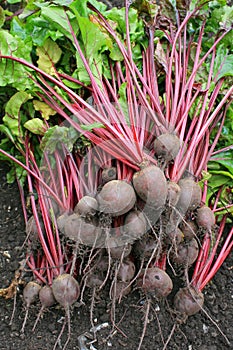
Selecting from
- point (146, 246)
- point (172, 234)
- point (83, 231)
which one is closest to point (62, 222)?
point (83, 231)

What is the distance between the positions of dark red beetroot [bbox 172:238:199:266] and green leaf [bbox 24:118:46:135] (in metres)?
0.91

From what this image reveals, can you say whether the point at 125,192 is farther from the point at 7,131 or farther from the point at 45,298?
the point at 7,131

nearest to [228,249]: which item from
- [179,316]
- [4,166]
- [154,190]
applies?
[179,316]

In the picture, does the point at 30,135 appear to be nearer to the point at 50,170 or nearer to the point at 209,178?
the point at 50,170

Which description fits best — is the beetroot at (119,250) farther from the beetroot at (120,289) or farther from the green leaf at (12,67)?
the green leaf at (12,67)

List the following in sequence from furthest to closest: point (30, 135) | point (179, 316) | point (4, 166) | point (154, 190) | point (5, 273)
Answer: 1. point (4, 166)
2. point (30, 135)
3. point (5, 273)
4. point (179, 316)
5. point (154, 190)

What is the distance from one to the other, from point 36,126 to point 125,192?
674 millimetres

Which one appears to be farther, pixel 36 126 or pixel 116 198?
pixel 36 126

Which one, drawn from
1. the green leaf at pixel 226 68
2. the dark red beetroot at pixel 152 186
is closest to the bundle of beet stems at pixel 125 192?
the dark red beetroot at pixel 152 186

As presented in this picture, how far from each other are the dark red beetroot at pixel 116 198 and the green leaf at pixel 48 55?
844 mm

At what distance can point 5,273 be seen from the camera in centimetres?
243

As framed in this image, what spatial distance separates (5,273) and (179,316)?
88 centimetres

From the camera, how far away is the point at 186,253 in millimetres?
2297

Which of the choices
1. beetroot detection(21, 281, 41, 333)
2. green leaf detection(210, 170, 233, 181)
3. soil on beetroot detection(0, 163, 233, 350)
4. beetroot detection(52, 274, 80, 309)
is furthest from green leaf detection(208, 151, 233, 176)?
beetroot detection(21, 281, 41, 333)
